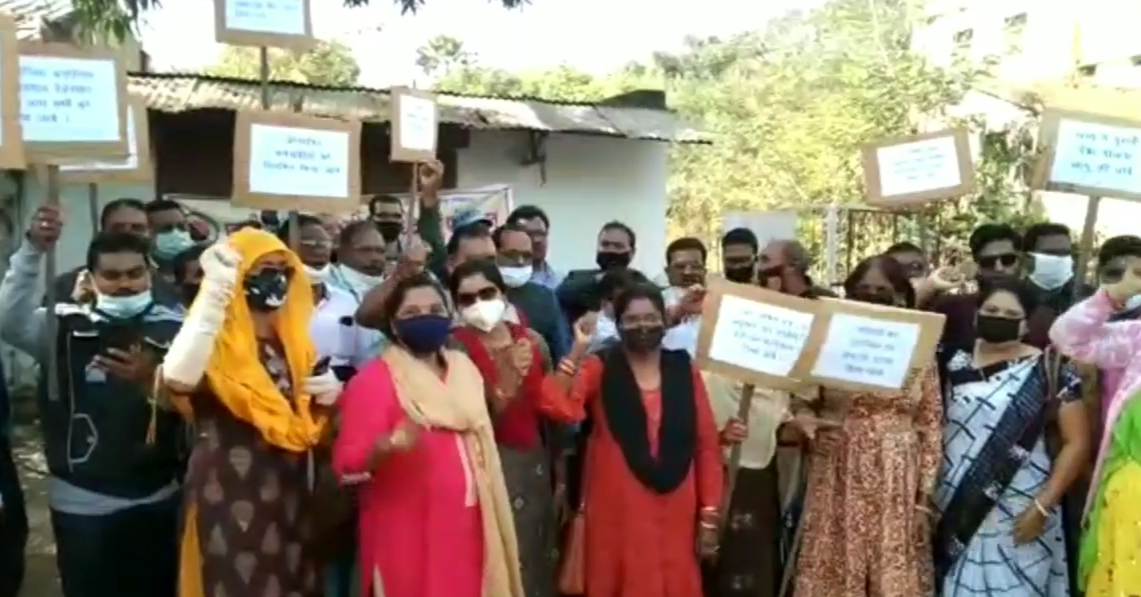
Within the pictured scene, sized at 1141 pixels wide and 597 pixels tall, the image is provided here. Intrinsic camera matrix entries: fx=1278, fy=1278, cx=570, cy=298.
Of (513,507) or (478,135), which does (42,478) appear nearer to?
(513,507)

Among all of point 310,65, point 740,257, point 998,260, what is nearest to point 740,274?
point 740,257

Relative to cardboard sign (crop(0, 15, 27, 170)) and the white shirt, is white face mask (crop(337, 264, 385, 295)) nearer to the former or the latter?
the white shirt

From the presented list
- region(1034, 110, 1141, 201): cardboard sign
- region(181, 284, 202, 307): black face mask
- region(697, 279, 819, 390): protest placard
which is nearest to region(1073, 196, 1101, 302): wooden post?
region(1034, 110, 1141, 201): cardboard sign

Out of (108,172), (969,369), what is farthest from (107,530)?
(969,369)

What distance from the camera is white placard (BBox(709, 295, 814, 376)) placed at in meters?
4.15

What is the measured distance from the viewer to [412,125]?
5551mm

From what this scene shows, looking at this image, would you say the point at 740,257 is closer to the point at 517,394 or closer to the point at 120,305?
the point at 517,394

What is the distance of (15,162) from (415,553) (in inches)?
67.8

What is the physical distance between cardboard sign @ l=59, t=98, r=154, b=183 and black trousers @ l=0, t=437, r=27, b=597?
1.11m

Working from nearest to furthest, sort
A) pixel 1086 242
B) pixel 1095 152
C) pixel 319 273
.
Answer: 1. pixel 1086 242
2. pixel 1095 152
3. pixel 319 273

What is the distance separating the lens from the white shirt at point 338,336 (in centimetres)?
461

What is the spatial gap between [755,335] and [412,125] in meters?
2.07

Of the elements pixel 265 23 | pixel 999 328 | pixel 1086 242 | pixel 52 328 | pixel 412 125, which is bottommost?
pixel 52 328

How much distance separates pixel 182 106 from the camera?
33.6 ft
